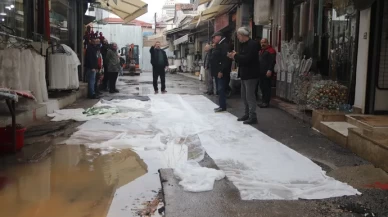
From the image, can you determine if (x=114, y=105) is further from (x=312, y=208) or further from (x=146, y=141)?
(x=312, y=208)

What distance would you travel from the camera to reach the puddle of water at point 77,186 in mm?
3576

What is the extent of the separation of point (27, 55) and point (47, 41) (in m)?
2.45

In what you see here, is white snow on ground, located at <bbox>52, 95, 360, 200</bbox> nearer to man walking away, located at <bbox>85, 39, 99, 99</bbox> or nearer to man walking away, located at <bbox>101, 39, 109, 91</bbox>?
man walking away, located at <bbox>85, 39, 99, 99</bbox>

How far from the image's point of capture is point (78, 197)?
384cm

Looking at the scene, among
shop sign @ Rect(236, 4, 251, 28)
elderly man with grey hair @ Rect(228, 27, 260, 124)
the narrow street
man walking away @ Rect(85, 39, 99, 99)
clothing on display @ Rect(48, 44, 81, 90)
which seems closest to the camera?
the narrow street

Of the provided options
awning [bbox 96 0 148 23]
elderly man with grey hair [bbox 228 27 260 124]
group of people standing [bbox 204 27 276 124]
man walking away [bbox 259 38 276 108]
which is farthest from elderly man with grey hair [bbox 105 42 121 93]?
elderly man with grey hair [bbox 228 27 260 124]

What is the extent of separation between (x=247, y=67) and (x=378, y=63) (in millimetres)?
2355

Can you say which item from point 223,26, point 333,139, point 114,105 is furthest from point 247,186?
point 223,26

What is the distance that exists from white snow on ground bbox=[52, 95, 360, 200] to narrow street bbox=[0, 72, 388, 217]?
1 centimetres

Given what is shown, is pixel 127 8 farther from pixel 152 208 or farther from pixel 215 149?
pixel 152 208

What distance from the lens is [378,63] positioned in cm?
675

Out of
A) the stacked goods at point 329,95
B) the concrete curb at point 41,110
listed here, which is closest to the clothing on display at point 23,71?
the concrete curb at point 41,110

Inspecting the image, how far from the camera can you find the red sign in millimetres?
18219

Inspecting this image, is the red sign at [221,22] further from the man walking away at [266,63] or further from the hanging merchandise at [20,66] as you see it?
the hanging merchandise at [20,66]
